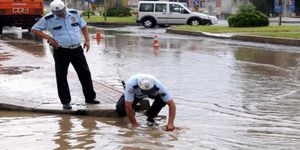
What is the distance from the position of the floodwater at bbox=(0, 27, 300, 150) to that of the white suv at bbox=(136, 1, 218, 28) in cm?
1979

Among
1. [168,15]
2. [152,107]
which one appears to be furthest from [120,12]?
[152,107]

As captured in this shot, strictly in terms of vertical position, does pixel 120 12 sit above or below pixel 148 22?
above

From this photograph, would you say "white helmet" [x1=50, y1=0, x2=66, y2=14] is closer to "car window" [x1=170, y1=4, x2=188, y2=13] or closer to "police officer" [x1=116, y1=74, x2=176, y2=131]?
"police officer" [x1=116, y1=74, x2=176, y2=131]

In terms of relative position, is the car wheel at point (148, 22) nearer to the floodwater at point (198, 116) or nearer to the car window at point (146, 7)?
the car window at point (146, 7)

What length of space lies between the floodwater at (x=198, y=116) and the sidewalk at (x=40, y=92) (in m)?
0.17

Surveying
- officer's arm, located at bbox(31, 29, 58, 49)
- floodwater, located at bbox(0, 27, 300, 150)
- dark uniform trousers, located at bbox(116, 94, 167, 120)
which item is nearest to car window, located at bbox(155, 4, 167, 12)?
floodwater, located at bbox(0, 27, 300, 150)

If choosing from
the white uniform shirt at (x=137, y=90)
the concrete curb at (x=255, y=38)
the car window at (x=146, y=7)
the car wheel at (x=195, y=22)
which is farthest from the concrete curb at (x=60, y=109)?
the car window at (x=146, y=7)

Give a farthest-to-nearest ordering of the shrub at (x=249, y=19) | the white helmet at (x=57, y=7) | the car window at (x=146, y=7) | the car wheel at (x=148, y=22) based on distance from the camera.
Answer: the car wheel at (x=148, y=22) → the car window at (x=146, y=7) → the shrub at (x=249, y=19) → the white helmet at (x=57, y=7)

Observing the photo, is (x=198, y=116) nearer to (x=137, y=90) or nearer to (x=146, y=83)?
(x=137, y=90)

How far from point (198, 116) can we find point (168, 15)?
2764 cm

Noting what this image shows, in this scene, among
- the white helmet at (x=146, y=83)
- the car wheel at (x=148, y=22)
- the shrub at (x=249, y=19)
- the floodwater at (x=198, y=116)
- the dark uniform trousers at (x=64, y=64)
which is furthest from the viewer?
the car wheel at (x=148, y=22)

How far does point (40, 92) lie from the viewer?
8.65 meters

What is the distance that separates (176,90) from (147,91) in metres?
3.03

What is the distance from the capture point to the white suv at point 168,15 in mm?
34281
